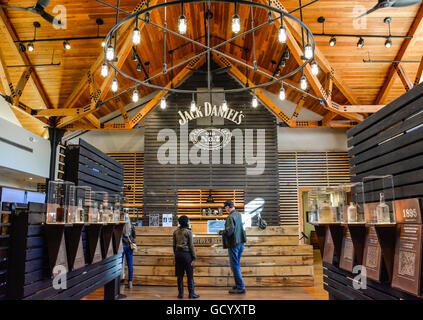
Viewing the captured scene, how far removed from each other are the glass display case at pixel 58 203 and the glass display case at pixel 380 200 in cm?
283

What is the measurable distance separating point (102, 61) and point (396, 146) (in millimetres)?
7385

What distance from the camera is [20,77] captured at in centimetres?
880

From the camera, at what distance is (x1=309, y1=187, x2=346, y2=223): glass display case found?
2.83 metres

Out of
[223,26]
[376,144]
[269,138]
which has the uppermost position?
[223,26]

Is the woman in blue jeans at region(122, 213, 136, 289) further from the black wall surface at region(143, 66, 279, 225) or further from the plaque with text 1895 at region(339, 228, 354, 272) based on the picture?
the black wall surface at region(143, 66, 279, 225)

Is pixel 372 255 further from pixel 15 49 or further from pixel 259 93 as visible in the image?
pixel 15 49

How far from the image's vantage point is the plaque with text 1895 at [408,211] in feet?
6.56

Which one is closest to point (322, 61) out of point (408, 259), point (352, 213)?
point (352, 213)

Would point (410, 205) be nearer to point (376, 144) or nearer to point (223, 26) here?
point (376, 144)

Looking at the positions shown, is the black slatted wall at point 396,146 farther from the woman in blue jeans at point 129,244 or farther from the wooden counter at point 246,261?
the woman in blue jeans at point 129,244

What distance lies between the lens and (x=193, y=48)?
11125mm

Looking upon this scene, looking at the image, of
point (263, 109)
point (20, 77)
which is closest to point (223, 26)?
point (263, 109)

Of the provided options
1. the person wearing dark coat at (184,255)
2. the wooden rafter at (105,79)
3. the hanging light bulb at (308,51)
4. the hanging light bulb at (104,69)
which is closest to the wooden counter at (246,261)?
the person wearing dark coat at (184,255)

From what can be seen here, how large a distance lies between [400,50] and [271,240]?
593cm
